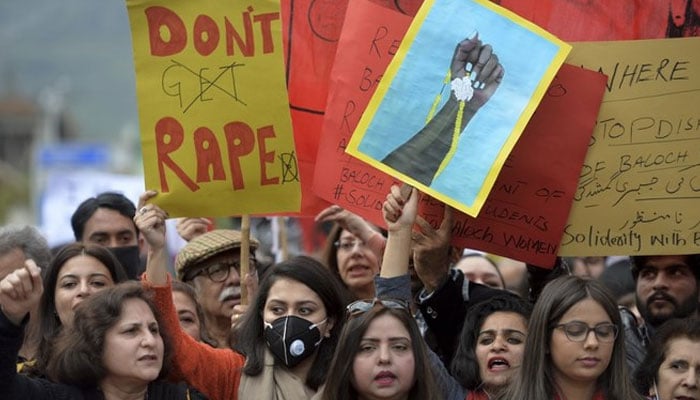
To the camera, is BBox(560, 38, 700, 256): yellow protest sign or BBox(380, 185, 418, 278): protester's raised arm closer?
BBox(380, 185, 418, 278): protester's raised arm

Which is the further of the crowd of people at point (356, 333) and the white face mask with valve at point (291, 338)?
the white face mask with valve at point (291, 338)

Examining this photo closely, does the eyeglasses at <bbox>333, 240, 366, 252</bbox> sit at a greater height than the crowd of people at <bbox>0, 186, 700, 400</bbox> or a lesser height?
greater

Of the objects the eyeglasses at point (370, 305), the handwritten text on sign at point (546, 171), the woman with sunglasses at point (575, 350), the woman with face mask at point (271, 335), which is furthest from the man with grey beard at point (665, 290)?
the woman with face mask at point (271, 335)

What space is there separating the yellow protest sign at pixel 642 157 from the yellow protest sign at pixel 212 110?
1233 mm

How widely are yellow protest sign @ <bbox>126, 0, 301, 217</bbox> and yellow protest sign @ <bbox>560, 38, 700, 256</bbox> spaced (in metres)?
1.23

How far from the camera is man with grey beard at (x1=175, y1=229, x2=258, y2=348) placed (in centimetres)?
789

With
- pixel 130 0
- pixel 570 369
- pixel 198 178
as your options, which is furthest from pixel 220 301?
pixel 570 369

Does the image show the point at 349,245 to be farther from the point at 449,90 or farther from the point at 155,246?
the point at 155,246

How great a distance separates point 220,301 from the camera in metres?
7.89

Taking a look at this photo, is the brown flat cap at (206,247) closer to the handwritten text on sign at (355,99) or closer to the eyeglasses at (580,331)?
the handwritten text on sign at (355,99)

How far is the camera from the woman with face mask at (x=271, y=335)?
6.59 metres

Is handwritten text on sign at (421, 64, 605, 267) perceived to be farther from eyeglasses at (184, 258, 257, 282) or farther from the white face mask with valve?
eyeglasses at (184, 258, 257, 282)

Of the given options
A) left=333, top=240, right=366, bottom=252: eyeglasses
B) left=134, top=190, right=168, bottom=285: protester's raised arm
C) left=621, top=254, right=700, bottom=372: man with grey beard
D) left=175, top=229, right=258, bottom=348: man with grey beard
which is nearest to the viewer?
left=134, top=190, right=168, bottom=285: protester's raised arm

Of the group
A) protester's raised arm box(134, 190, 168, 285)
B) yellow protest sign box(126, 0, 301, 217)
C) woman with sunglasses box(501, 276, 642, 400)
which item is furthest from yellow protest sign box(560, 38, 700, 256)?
protester's raised arm box(134, 190, 168, 285)
